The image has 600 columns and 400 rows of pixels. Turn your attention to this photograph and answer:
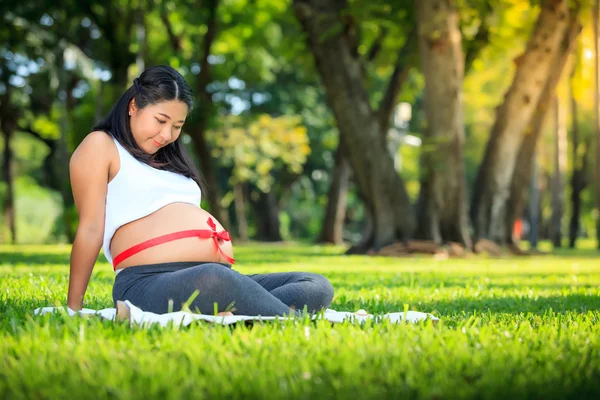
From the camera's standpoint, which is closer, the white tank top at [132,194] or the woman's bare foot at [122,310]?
the woman's bare foot at [122,310]

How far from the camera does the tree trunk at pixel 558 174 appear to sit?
115 ft

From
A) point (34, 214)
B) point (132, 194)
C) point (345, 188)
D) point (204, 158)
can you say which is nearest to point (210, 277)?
point (132, 194)

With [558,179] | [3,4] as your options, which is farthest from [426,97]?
[558,179]

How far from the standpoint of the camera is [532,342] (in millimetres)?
4316

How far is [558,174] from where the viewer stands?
36.2 m

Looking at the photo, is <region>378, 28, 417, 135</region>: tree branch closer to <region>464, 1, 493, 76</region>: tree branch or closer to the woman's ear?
<region>464, 1, 493, 76</region>: tree branch

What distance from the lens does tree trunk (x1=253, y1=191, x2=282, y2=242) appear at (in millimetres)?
43750

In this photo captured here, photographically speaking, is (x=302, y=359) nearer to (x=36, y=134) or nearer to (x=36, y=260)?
(x=36, y=260)

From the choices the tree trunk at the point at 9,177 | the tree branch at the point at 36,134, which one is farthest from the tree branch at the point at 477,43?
the tree branch at the point at 36,134

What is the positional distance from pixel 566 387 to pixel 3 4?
88.0 ft

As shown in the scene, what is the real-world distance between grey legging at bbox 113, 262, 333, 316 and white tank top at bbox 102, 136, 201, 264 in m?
0.30

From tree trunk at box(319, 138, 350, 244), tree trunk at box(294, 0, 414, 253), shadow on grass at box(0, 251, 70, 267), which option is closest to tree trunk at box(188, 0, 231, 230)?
tree trunk at box(319, 138, 350, 244)

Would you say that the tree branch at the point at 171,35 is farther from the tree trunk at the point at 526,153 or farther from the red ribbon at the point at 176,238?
the red ribbon at the point at 176,238

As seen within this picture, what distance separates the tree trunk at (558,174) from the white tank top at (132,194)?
30.0 m
